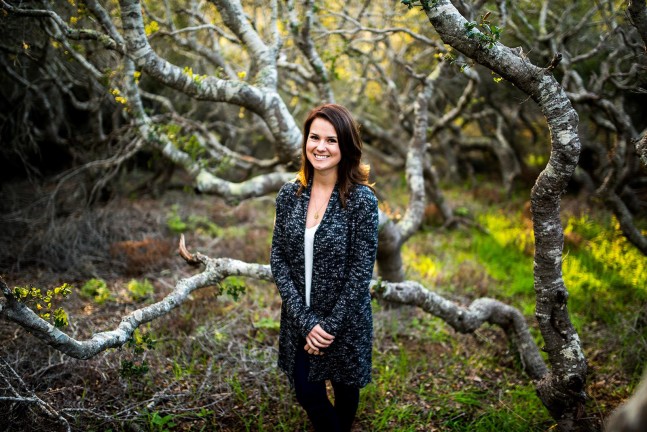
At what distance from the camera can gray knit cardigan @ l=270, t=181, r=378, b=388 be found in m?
2.22

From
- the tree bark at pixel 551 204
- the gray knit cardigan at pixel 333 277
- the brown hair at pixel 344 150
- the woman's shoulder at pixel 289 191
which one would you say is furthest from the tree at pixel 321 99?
the woman's shoulder at pixel 289 191

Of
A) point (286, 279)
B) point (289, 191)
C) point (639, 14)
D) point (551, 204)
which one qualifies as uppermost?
point (639, 14)

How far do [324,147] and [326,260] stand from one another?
633 millimetres

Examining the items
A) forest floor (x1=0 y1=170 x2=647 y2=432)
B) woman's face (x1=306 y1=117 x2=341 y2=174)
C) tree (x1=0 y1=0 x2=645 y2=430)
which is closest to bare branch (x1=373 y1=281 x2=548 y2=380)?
tree (x1=0 y1=0 x2=645 y2=430)

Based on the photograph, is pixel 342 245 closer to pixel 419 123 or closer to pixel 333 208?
pixel 333 208

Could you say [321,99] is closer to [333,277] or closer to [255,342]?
[255,342]

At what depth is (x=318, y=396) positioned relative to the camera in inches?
95.0

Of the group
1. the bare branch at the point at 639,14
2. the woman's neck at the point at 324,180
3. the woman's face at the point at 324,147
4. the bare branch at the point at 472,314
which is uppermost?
the bare branch at the point at 639,14

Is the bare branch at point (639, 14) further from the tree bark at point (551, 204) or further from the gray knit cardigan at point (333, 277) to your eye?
the gray knit cardigan at point (333, 277)

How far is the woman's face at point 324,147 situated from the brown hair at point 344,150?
2 centimetres

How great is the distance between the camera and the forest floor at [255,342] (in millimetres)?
3012

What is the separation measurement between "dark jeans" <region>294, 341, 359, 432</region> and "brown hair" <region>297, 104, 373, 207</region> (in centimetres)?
99

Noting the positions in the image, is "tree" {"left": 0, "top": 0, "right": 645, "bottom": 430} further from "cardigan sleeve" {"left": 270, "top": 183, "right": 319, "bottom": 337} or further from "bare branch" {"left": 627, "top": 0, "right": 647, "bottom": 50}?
"cardigan sleeve" {"left": 270, "top": 183, "right": 319, "bottom": 337}

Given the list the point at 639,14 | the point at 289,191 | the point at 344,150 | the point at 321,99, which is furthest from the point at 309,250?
the point at 321,99
